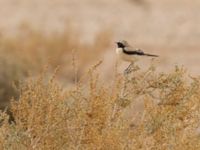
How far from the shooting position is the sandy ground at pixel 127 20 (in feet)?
86.1

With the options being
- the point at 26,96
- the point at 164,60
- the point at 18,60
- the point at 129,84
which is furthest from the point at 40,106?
the point at 164,60

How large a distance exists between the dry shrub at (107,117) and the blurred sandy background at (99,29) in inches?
464

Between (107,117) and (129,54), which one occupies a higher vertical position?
(129,54)

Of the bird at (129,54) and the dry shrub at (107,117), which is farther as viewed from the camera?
the bird at (129,54)

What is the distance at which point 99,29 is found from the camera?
27266mm

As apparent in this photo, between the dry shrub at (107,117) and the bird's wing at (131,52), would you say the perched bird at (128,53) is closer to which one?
the bird's wing at (131,52)

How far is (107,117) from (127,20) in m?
22.3

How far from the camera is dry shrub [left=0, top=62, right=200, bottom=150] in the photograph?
6887 mm

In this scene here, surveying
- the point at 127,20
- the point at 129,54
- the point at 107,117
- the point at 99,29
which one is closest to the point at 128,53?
the point at 129,54

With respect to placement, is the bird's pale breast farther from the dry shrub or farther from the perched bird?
the dry shrub

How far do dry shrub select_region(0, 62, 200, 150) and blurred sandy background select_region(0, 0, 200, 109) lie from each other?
464 inches

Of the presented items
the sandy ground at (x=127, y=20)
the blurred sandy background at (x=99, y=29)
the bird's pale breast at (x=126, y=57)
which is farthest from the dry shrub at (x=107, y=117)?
the sandy ground at (x=127, y=20)

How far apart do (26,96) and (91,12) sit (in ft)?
74.3

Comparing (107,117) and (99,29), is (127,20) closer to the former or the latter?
(99,29)
